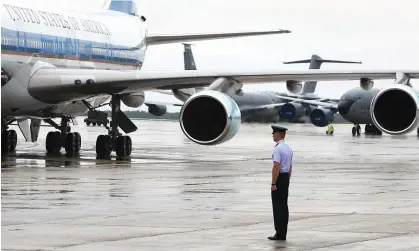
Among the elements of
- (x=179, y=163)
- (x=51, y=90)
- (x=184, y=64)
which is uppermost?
(x=184, y=64)

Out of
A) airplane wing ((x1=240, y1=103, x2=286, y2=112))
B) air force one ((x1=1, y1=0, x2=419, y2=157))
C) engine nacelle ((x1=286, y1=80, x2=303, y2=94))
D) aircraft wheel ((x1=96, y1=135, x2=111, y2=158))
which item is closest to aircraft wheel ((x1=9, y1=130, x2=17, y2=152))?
air force one ((x1=1, y1=0, x2=419, y2=157))

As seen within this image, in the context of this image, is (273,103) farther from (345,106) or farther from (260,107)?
(345,106)

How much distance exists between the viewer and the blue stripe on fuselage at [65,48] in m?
24.4

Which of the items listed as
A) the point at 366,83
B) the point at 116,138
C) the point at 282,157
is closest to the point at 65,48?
the point at 116,138

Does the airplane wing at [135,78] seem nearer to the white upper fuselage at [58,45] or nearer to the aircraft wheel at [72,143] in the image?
the white upper fuselage at [58,45]

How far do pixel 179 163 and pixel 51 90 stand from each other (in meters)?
3.32

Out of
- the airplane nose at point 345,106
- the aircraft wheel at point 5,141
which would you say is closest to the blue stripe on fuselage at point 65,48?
the aircraft wheel at point 5,141

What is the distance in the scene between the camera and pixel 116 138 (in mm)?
27984

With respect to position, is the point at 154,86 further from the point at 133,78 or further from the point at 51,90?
the point at 51,90

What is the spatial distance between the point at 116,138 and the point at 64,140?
1935mm

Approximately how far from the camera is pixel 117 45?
2925cm

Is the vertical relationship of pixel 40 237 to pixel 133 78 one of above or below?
below

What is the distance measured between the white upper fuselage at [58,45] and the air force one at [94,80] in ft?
0.08

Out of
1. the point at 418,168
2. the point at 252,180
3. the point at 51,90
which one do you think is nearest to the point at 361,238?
the point at 252,180
